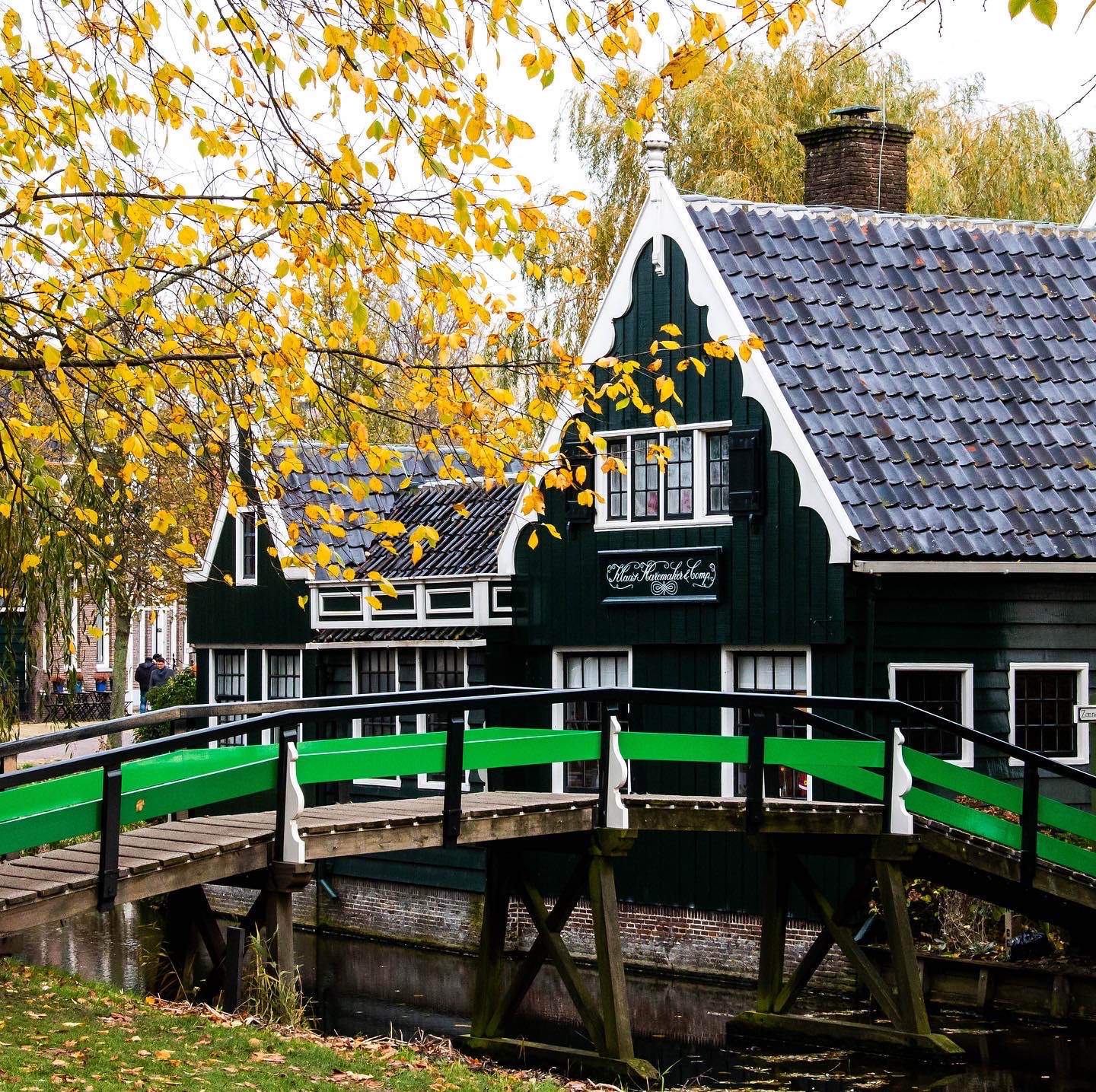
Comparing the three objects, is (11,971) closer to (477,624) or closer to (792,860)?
(792,860)

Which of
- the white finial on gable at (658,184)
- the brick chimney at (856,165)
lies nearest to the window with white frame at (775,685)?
the white finial on gable at (658,184)

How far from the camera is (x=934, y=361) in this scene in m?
20.7

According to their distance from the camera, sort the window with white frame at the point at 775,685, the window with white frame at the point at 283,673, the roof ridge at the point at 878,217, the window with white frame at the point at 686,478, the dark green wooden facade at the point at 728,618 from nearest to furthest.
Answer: the dark green wooden facade at the point at 728,618, the window with white frame at the point at 775,685, the window with white frame at the point at 686,478, the roof ridge at the point at 878,217, the window with white frame at the point at 283,673

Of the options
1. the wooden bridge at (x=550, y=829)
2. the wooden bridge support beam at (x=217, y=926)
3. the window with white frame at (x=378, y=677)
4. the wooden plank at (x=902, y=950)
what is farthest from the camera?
the window with white frame at (x=378, y=677)

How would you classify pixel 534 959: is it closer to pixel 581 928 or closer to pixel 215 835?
pixel 215 835

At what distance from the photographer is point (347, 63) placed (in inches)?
410

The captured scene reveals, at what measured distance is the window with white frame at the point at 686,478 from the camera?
64.8ft

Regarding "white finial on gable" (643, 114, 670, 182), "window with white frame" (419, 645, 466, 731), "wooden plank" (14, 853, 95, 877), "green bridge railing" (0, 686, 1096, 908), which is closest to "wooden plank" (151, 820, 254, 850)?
"green bridge railing" (0, 686, 1096, 908)

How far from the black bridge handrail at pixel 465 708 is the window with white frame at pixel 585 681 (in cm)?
393

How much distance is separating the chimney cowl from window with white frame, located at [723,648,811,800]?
648 centimetres

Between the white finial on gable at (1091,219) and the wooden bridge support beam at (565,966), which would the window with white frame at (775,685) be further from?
the white finial on gable at (1091,219)

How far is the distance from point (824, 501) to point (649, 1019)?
555 centimetres

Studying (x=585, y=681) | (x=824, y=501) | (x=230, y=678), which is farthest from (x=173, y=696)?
(x=824, y=501)

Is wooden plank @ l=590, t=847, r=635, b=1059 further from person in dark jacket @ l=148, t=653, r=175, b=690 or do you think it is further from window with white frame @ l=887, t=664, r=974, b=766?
person in dark jacket @ l=148, t=653, r=175, b=690
